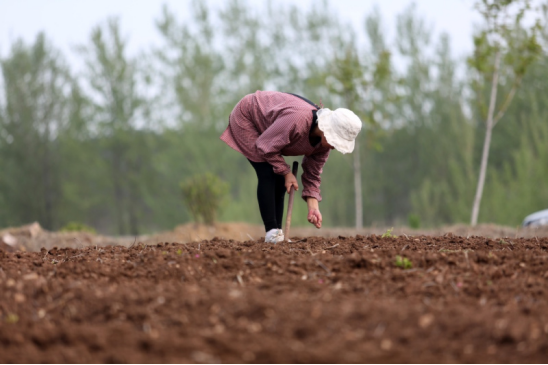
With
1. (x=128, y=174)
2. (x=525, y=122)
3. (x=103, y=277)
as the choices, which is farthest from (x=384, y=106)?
(x=103, y=277)

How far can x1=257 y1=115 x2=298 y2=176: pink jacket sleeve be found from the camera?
12.5ft

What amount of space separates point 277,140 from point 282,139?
0.04 meters

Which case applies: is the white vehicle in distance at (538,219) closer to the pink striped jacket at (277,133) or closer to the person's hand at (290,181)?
the pink striped jacket at (277,133)

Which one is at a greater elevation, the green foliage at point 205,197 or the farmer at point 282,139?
the farmer at point 282,139

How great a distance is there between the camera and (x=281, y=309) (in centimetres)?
194

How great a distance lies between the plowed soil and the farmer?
3.44 feet

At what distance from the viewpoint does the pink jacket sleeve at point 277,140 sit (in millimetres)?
3820

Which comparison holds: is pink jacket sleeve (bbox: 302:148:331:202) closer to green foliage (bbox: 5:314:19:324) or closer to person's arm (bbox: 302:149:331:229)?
person's arm (bbox: 302:149:331:229)

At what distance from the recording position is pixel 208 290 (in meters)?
2.20

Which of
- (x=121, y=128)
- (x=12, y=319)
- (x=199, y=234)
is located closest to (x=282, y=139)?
(x=12, y=319)

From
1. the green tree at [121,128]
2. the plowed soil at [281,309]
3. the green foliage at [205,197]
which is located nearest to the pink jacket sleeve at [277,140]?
the plowed soil at [281,309]

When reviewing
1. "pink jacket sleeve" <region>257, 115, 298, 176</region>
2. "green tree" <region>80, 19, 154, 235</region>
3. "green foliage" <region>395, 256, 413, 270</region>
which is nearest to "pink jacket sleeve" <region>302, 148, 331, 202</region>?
"pink jacket sleeve" <region>257, 115, 298, 176</region>

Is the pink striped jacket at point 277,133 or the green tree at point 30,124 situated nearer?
the pink striped jacket at point 277,133

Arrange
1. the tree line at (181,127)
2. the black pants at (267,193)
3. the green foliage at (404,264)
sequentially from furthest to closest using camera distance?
1. the tree line at (181,127)
2. the black pants at (267,193)
3. the green foliage at (404,264)
